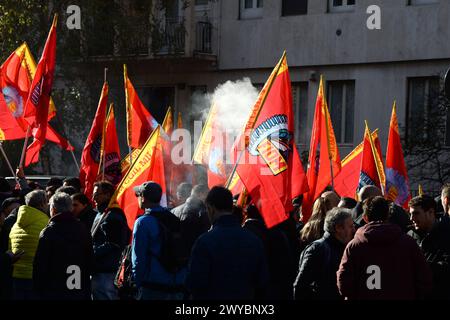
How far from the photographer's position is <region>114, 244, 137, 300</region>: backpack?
9188 mm

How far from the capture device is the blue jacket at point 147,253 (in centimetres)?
857

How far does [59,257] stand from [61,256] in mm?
19

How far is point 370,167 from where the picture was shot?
13.6 m

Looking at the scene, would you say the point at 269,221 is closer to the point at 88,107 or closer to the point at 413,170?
the point at 413,170

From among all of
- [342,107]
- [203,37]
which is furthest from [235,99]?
[203,37]

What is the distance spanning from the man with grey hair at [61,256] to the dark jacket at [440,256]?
9.53 ft

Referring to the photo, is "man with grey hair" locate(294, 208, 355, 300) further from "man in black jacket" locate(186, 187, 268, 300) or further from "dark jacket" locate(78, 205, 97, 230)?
"dark jacket" locate(78, 205, 97, 230)

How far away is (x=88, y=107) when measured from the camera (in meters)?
24.2

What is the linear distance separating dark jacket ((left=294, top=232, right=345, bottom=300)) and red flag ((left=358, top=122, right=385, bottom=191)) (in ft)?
17.5

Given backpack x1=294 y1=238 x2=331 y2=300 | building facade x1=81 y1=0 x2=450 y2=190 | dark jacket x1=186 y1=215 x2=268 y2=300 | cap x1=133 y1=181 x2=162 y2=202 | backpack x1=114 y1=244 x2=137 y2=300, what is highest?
building facade x1=81 y1=0 x2=450 y2=190

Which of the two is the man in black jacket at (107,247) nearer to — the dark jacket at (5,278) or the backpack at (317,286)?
the dark jacket at (5,278)

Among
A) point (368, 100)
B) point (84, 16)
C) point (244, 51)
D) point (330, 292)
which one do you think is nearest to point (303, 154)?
point (368, 100)

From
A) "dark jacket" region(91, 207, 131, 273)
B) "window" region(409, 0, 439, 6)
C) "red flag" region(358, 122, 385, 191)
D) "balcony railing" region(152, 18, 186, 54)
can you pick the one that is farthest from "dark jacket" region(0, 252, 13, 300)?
"balcony railing" region(152, 18, 186, 54)

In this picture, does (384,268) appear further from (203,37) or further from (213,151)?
(203,37)
